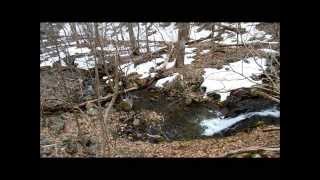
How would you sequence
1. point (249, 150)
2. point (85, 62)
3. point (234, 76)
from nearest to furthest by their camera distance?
point (249, 150)
point (234, 76)
point (85, 62)

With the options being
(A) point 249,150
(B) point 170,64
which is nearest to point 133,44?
(B) point 170,64

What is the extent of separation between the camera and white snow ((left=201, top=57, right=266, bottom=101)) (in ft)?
17.3

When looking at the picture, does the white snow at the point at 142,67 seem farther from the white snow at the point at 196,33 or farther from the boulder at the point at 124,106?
the white snow at the point at 196,33

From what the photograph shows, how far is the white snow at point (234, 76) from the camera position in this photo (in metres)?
5.29

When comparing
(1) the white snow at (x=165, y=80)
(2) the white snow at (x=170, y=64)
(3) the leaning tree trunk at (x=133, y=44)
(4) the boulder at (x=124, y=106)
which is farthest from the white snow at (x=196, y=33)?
(4) the boulder at (x=124, y=106)

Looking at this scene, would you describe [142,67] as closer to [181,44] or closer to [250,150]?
[181,44]

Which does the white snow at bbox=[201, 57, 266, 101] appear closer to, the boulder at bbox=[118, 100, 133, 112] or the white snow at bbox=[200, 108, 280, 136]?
the white snow at bbox=[200, 108, 280, 136]

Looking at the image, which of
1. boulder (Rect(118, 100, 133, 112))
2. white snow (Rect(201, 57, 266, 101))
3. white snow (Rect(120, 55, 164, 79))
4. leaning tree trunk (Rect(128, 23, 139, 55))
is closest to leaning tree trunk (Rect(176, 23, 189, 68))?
white snow (Rect(120, 55, 164, 79))

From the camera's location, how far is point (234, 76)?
5.30 m

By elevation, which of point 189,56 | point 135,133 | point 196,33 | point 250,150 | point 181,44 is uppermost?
point 196,33
